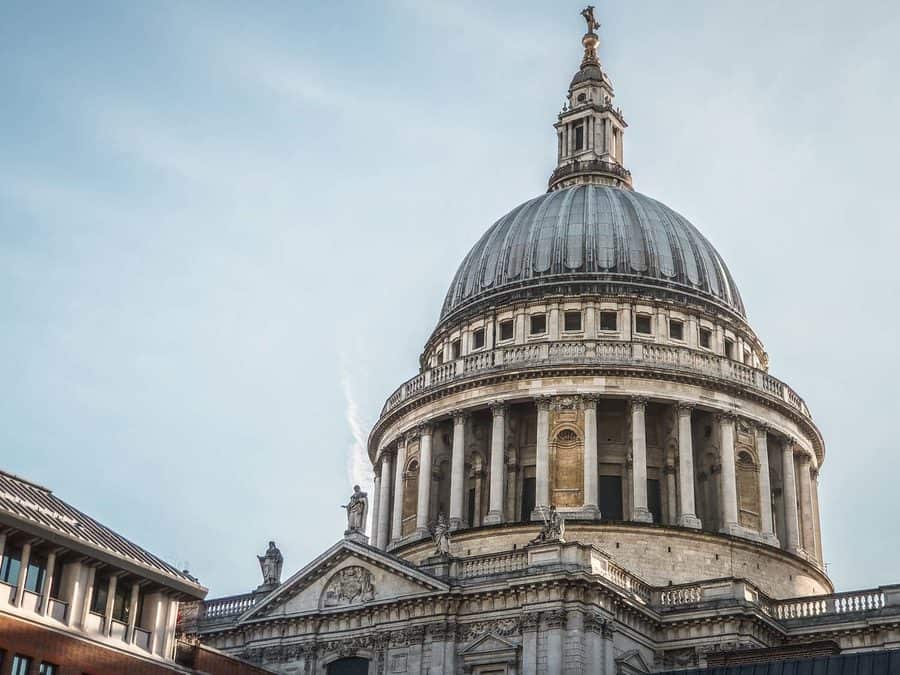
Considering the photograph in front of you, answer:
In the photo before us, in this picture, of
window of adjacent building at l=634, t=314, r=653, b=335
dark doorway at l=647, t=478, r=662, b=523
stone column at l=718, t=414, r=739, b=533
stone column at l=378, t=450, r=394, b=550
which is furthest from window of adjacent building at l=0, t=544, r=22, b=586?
window of adjacent building at l=634, t=314, r=653, b=335

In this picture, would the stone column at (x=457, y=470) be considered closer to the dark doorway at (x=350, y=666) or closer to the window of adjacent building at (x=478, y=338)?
the window of adjacent building at (x=478, y=338)

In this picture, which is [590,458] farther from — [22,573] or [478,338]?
[22,573]

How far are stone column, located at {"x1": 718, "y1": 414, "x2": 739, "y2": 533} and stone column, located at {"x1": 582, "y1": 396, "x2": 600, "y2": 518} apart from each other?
21.0 feet

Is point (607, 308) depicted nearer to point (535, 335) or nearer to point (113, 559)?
point (535, 335)

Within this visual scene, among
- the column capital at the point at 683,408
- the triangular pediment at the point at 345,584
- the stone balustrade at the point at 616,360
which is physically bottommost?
the triangular pediment at the point at 345,584

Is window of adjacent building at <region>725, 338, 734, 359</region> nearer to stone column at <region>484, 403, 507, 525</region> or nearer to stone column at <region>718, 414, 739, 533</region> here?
stone column at <region>718, 414, 739, 533</region>

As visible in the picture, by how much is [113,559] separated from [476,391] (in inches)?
1267

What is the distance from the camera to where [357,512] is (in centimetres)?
6238

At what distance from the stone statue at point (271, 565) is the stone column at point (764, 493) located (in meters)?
23.9

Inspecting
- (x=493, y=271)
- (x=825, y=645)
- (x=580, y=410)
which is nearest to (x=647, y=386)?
(x=580, y=410)

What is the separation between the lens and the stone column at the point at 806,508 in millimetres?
72312

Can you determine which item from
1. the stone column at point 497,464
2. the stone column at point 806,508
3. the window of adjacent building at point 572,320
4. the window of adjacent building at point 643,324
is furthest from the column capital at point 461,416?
the stone column at point 806,508

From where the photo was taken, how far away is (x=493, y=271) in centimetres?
7969

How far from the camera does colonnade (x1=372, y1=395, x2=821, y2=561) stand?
222ft
